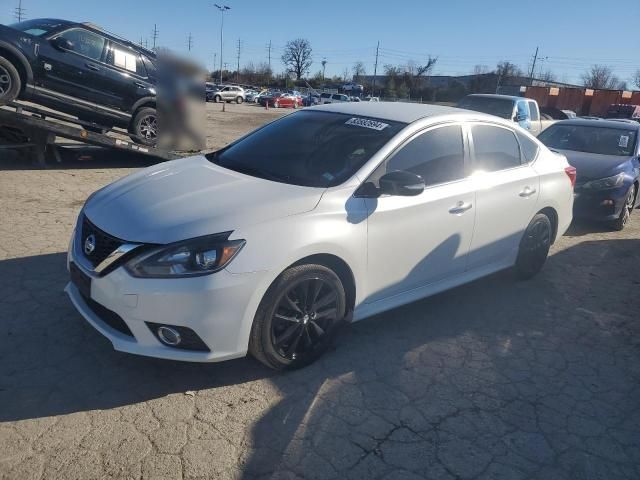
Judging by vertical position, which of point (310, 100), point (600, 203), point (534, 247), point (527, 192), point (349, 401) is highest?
point (310, 100)

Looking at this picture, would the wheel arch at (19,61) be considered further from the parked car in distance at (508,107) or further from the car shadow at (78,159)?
the parked car in distance at (508,107)

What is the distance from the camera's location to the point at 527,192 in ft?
15.3

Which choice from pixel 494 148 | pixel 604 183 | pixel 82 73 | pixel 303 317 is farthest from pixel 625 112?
pixel 303 317

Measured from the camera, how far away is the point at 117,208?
3.19m

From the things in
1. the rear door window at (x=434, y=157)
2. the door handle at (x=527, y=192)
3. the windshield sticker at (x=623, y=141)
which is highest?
the windshield sticker at (x=623, y=141)

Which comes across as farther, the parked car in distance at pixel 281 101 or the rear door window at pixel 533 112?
the parked car in distance at pixel 281 101

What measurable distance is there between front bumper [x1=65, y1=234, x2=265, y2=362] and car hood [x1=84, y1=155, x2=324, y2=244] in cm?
26

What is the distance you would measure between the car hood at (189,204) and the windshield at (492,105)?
34.2 feet

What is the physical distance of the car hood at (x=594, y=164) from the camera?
290 inches

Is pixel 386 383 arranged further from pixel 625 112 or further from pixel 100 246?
pixel 625 112

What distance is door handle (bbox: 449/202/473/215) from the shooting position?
3.93 meters

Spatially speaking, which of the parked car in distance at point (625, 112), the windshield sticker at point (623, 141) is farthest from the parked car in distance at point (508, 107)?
the parked car in distance at point (625, 112)

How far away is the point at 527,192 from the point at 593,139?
187 inches

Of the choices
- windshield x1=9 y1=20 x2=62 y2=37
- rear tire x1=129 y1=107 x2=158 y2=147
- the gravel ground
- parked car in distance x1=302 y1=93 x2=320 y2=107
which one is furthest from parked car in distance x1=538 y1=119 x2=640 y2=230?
parked car in distance x1=302 y1=93 x2=320 y2=107
